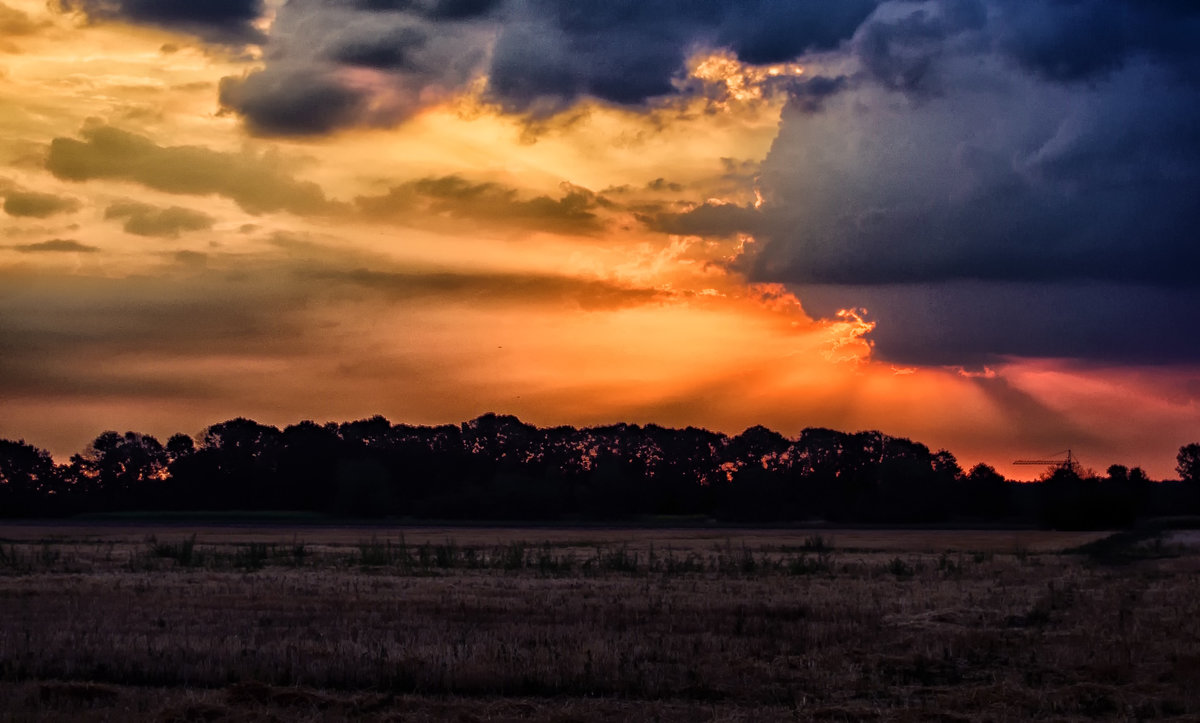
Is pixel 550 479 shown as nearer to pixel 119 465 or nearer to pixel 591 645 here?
pixel 119 465

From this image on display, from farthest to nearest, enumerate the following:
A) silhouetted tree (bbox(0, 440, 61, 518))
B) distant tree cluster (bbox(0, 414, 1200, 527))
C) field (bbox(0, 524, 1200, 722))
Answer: silhouetted tree (bbox(0, 440, 61, 518)) → distant tree cluster (bbox(0, 414, 1200, 527)) → field (bbox(0, 524, 1200, 722))

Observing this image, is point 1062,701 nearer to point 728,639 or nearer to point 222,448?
point 728,639

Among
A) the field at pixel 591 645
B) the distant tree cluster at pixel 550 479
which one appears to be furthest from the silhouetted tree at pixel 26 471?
the field at pixel 591 645

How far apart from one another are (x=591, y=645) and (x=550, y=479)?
134 meters

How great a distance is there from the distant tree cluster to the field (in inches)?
3749

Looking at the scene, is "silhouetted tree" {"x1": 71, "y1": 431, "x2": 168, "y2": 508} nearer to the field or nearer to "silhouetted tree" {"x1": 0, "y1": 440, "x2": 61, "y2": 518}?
"silhouetted tree" {"x1": 0, "y1": 440, "x2": 61, "y2": 518}

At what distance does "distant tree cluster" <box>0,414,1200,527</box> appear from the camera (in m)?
140

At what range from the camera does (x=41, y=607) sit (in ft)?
94.7

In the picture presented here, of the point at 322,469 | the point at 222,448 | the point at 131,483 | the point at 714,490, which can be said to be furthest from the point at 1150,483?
the point at 131,483

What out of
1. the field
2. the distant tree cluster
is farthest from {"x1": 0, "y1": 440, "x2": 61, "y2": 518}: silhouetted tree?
the field

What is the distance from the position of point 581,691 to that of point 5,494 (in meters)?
150

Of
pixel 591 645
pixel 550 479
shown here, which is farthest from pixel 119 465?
pixel 591 645

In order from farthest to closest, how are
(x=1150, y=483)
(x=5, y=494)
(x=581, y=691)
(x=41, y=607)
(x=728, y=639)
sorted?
(x=1150, y=483)
(x=5, y=494)
(x=41, y=607)
(x=728, y=639)
(x=581, y=691)

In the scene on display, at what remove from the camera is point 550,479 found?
15575 centimetres
